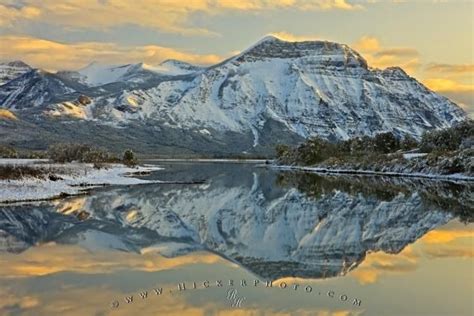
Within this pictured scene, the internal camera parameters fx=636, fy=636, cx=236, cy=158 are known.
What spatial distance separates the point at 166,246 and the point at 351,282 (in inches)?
401

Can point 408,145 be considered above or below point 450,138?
below

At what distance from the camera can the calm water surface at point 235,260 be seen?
650 inches

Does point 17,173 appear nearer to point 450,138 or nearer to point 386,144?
point 450,138

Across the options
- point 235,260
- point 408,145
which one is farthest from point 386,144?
point 235,260

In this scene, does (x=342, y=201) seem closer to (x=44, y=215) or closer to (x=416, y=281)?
(x=44, y=215)

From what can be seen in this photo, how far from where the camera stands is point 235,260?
77.4 feet

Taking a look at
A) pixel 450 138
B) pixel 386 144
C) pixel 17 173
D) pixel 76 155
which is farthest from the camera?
pixel 386 144

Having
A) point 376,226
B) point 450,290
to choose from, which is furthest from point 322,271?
point 376,226

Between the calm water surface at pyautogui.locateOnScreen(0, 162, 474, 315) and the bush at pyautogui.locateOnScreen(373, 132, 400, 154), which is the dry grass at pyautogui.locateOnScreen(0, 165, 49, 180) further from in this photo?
the bush at pyautogui.locateOnScreen(373, 132, 400, 154)

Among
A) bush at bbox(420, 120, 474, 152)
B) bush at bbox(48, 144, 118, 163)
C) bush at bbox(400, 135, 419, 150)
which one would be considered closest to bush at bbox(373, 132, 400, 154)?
bush at bbox(400, 135, 419, 150)

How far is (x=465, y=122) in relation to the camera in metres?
140
